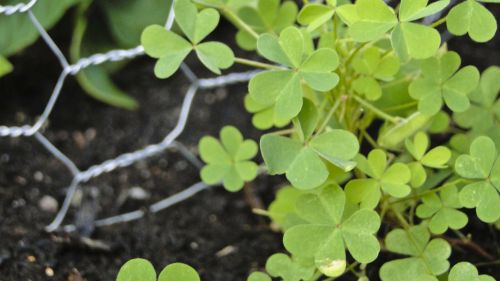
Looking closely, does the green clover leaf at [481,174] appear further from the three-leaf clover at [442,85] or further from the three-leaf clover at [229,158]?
the three-leaf clover at [229,158]

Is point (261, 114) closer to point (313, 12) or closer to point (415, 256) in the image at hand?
point (313, 12)

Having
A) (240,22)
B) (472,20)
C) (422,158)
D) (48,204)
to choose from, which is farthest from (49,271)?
(472,20)

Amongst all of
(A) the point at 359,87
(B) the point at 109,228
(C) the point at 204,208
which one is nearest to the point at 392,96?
(A) the point at 359,87

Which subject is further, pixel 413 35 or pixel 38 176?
pixel 38 176

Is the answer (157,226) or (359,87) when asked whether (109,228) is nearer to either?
(157,226)

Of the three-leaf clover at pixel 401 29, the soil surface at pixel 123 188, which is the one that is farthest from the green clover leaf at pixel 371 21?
the soil surface at pixel 123 188

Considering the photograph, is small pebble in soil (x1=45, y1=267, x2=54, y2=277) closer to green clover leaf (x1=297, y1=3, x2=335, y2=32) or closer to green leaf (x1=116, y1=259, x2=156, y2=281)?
green leaf (x1=116, y1=259, x2=156, y2=281)
